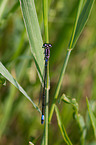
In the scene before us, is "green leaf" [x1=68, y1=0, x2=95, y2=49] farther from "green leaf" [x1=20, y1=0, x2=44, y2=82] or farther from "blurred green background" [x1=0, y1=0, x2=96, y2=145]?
"blurred green background" [x1=0, y1=0, x2=96, y2=145]

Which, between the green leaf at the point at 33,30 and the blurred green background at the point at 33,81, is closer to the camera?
the green leaf at the point at 33,30

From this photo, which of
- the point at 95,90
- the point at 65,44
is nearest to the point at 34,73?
the point at 65,44

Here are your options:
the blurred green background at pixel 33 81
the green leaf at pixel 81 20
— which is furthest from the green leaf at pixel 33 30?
the blurred green background at pixel 33 81

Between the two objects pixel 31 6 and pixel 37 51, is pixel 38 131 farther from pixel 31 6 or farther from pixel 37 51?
pixel 31 6


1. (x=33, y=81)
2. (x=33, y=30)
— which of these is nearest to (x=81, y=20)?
(x=33, y=30)

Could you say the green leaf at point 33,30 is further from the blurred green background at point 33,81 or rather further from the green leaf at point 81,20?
the blurred green background at point 33,81

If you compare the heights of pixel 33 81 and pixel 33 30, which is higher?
pixel 33 81

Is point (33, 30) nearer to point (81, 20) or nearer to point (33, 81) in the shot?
point (81, 20)

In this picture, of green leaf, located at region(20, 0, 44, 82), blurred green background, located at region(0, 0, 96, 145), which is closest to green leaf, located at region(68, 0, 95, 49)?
green leaf, located at region(20, 0, 44, 82)
